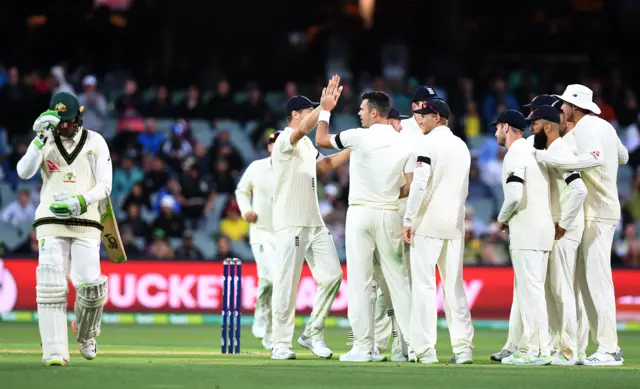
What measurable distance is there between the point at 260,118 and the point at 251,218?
10433mm

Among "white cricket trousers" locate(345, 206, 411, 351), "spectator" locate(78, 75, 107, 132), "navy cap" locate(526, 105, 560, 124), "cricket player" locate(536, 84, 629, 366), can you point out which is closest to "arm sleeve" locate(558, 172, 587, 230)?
"cricket player" locate(536, 84, 629, 366)

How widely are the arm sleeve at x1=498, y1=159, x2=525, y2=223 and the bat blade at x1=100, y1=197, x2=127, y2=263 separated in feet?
12.3

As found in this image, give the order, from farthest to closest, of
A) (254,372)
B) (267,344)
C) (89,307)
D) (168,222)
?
(168,222), (267,344), (89,307), (254,372)

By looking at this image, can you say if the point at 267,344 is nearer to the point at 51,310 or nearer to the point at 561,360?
the point at 561,360

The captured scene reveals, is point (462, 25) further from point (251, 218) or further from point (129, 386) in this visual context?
point (129, 386)

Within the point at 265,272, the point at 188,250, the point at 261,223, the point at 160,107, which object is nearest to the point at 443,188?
the point at 265,272

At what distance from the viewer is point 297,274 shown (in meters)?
12.8

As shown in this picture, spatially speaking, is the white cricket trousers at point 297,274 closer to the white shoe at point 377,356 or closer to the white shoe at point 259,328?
the white shoe at point 377,356

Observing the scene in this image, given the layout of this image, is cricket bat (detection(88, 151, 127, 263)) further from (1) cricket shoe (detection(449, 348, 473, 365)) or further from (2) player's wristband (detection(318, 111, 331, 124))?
(1) cricket shoe (detection(449, 348, 473, 365))

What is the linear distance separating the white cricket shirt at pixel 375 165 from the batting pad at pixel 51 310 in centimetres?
315

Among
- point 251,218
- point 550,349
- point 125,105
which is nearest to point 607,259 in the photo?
point 550,349

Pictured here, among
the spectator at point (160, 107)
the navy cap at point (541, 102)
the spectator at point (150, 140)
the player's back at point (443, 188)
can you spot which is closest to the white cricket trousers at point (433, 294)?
the player's back at point (443, 188)

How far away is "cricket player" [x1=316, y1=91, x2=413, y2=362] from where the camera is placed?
40.7 feet

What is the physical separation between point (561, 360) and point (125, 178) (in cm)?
1338
